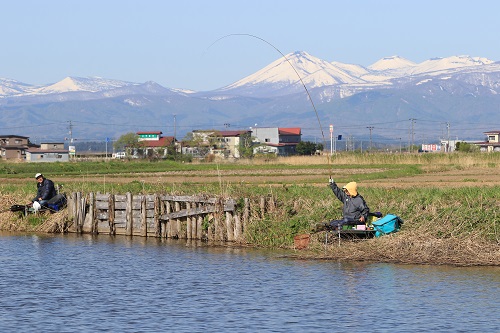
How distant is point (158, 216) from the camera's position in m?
31.7

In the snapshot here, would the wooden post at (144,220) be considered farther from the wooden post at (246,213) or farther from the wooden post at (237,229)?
the wooden post at (246,213)

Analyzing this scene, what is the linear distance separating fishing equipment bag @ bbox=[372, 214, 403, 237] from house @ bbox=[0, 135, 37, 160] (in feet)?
489

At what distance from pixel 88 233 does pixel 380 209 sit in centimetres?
1102

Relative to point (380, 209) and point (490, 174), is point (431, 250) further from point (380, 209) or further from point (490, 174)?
point (490, 174)

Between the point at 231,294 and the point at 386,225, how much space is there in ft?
19.9

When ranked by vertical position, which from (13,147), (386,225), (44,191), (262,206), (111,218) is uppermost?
(13,147)

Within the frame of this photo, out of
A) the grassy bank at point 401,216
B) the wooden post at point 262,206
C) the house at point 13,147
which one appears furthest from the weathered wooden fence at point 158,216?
the house at point 13,147

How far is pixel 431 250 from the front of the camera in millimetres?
25000

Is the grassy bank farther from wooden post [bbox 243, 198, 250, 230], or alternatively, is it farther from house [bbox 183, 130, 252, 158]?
house [bbox 183, 130, 252, 158]

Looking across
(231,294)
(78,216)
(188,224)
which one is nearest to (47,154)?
(78,216)

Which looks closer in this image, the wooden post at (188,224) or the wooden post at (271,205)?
the wooden post at (271,205)

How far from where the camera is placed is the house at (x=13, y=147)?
172m

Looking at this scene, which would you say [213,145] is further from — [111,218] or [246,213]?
[246,213]

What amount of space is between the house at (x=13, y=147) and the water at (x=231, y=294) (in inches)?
5797
